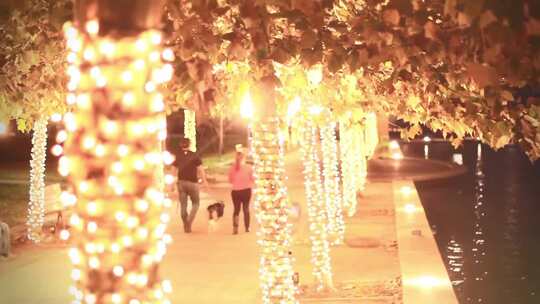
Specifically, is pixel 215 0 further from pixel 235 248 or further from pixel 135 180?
pixel 235 248

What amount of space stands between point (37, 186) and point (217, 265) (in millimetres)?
3428

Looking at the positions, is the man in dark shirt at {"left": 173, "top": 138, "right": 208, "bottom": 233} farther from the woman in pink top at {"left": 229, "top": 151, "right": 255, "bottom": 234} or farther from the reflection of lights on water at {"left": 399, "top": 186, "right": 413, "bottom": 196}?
the reflection of lights on water at {"left": 399, "top": 186, "right": 413, "bottom": 196}

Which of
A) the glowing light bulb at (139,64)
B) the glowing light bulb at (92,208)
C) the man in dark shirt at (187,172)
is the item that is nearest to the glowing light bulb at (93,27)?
the glowing light bulb at (139,64)

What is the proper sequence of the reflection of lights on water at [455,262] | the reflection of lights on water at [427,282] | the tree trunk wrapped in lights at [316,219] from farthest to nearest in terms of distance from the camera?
the reflection of lights on water at [455,262] → the tree trunk wrapped in lights at [316,219] → the reflection of lights on water at [427,282]

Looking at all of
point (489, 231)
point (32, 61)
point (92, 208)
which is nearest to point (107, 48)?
point (92, 208)

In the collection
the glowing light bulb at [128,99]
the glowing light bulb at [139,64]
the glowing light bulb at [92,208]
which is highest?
the glowing light bulb at [139,64]

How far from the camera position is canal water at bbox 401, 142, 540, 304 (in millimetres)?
12602

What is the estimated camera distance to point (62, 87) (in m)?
8.16

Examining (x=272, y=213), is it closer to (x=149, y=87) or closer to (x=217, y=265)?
(x=149, y=87)

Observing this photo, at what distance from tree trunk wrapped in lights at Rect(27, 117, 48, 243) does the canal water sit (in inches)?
269

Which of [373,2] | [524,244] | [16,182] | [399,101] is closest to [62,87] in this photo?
[399,101]

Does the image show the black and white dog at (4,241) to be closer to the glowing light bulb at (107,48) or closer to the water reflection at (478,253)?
the water reflection at (478,253)

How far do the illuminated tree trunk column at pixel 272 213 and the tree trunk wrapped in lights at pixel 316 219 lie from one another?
313 cm

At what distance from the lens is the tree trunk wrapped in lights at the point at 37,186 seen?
13.6 meters
